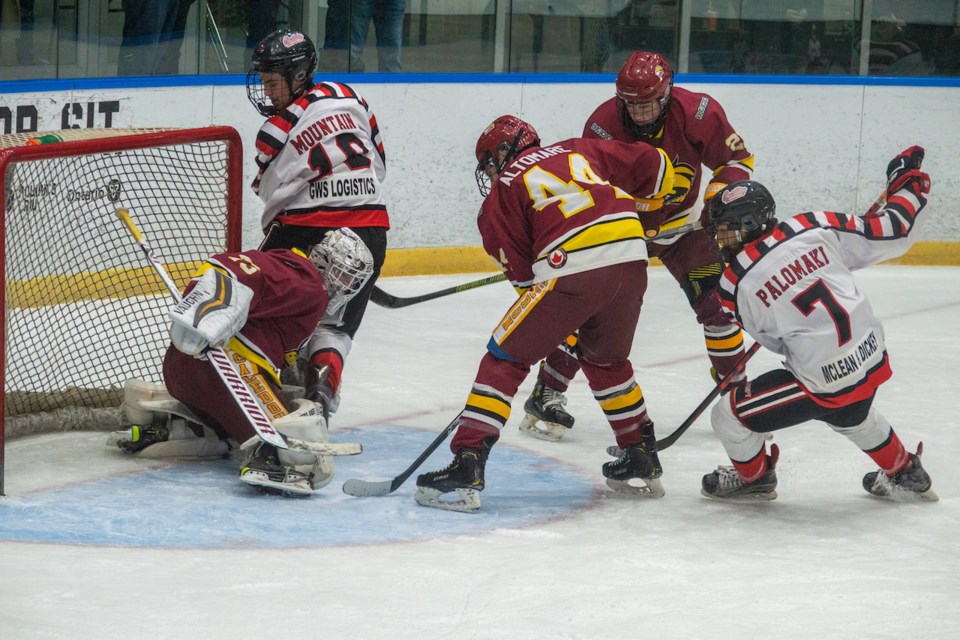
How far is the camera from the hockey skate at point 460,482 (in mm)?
2848

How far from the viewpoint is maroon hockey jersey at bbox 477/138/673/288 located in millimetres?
2857

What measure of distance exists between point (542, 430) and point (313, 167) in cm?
96

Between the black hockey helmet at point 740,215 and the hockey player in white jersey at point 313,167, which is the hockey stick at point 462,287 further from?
the black hockey helmet at point 740,215

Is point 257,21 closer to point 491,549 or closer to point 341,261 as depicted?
point 341,261

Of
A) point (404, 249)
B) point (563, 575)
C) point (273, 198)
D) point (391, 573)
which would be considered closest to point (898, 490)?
point (563, 575)

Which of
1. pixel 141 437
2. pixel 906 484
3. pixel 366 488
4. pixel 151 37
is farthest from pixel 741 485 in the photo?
pixel 151 37

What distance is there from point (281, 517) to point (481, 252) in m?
3.51

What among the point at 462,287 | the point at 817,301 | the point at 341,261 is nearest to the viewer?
the point at 817,301

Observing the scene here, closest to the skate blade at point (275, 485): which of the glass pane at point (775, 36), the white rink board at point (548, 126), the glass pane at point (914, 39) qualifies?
the white rink board at point (548, 126)

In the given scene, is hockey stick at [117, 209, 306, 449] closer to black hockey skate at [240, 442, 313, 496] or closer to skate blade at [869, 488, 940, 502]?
black hockey skate at [240, 442, 313, 496]

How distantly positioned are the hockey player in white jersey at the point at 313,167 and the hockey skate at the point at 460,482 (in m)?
0.61

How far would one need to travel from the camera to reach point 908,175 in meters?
3.00

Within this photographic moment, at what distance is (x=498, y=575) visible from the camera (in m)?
2.45

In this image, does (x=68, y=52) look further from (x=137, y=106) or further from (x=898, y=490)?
(x=898, y=490)
